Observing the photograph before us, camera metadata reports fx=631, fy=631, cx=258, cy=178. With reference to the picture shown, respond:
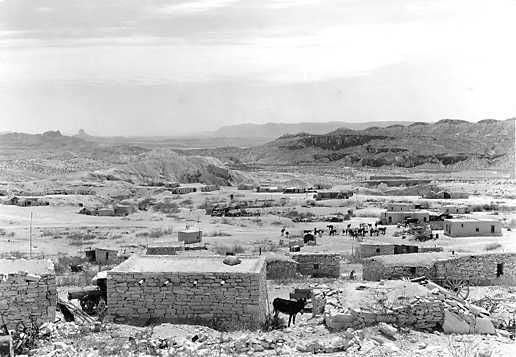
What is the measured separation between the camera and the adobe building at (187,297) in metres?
10.9

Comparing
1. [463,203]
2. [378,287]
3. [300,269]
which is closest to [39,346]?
A: [378,287]

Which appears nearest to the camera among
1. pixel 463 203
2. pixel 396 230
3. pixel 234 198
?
pixel 396 230

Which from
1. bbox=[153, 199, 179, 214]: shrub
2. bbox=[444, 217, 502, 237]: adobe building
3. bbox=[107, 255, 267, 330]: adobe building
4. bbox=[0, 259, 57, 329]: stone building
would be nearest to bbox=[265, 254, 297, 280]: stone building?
bbox=[107, 255, 267, 330]: adobe building

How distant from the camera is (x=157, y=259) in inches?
503

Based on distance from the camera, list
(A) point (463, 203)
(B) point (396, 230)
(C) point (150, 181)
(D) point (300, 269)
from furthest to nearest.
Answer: (C) point (150, 181)
(A) point (463, 203)
(B) point (396, 230)
(D) point (300, 269)

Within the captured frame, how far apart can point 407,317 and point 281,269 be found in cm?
789

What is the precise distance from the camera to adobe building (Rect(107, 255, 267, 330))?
10.9m

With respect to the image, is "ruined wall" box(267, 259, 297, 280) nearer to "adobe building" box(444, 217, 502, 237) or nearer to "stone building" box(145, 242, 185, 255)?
"stone building" box(145, 242, 185, 255)

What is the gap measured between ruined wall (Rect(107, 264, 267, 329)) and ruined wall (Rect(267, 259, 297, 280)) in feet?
19.7

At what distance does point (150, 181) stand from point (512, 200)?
36045 mm

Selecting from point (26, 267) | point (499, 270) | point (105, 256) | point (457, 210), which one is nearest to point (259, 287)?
point (26, 267)

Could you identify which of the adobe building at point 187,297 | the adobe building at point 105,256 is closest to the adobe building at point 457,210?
the adobe building at point 105,256

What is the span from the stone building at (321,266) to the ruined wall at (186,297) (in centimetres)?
652

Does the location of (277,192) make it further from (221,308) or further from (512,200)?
(221,308)
